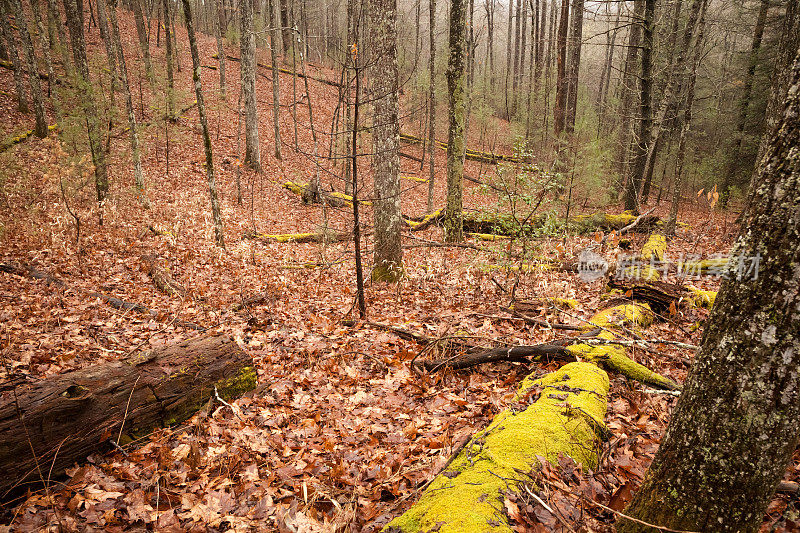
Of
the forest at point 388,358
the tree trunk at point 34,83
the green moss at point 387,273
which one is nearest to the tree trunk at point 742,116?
the forest at point 388,358

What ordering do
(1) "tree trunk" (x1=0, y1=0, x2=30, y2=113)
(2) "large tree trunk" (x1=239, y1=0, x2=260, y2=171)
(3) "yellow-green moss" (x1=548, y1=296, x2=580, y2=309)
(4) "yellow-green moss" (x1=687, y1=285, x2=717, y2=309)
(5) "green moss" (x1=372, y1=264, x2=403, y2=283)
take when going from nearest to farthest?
(4) "yellow-green moss" (x1=687, y1=285, x2=717, y2=309), (3) "yellow-green moss" (x1=548, y1=296, x2=580, y2=309), (5) "green moss" (x1=372, y1=264, x2=403, y2=283), (1) "tree trunk" (x1=0, y1=0, x2=30, y2=113), (2) "large tree trunk" (x1=239, y1=0, x2=260, y2=171)

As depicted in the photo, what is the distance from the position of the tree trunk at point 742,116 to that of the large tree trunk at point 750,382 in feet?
69.9

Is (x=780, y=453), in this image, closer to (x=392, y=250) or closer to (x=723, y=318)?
(x=723, y=318)

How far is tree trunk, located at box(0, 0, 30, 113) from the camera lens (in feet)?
50.1

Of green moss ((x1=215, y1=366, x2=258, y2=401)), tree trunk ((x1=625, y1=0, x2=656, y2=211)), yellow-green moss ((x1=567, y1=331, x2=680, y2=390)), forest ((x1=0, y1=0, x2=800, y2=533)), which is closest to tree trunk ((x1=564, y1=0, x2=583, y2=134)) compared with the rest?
tree trunk ((x1=625, y1=0, x2=656, y2=211))

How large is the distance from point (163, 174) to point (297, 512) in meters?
17.6

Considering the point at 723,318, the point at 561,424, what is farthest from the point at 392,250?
the point at 723,318

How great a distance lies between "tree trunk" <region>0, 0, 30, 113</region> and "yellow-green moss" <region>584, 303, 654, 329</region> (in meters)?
22.4

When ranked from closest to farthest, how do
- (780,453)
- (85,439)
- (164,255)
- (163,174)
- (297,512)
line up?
(780,453) → (297,512) → (85,439) → (164,255) → (163,174)

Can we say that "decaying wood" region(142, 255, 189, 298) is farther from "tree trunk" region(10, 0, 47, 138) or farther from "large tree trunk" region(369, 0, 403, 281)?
"tree trunk" region(10, 0, 47, 138)

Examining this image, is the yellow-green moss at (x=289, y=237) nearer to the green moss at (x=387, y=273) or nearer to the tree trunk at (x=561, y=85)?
the green moss at (x=387, y=273)

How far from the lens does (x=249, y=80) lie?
17797 mm

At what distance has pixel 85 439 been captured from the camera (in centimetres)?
344

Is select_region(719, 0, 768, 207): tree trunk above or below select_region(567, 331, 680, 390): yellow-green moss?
above
